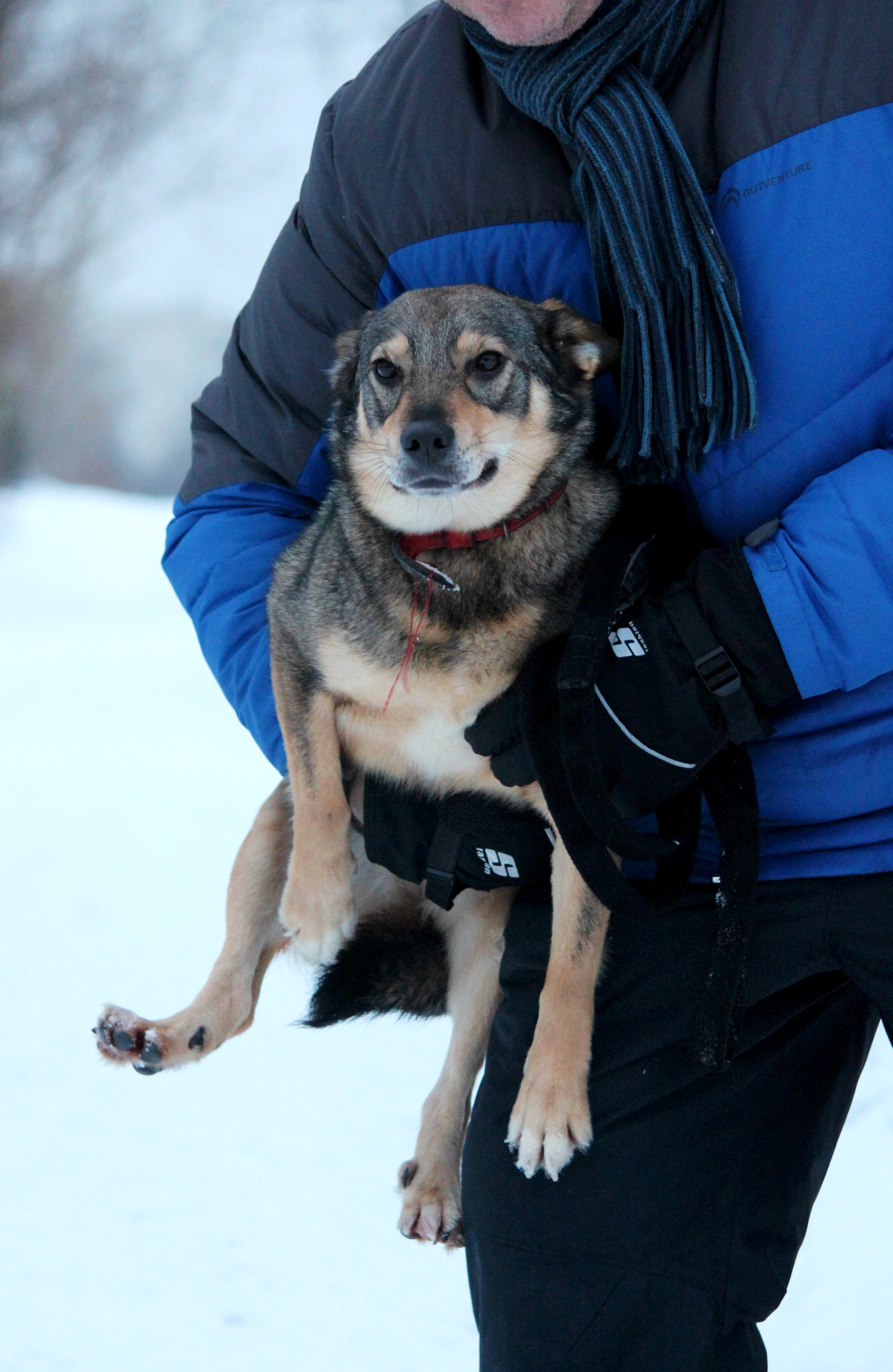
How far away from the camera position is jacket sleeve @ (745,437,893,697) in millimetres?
→ 1222

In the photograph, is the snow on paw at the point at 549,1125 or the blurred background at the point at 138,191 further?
the blurred background at the point at 138,191

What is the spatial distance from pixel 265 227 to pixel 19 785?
80.1 inches

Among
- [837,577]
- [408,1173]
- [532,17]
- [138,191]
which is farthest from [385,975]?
[138,191]

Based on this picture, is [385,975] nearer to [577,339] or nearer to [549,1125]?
[549,1125]

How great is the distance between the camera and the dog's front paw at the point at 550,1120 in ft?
4.46

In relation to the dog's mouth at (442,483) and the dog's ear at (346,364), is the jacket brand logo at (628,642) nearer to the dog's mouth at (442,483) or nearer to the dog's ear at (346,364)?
the dog's mouth at (442,483)

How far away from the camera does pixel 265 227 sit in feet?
12.5

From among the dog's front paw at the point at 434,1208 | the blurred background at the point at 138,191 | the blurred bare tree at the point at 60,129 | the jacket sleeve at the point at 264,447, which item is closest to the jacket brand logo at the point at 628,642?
the jacket sleeve at the point at 264,447

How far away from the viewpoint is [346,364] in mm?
1582

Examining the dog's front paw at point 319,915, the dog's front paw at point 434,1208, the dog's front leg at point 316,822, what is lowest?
the dog's front paw at point 434,1208

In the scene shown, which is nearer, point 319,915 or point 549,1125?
point 549,1125

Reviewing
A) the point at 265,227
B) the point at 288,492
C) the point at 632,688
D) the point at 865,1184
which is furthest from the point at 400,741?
the point at 265,227

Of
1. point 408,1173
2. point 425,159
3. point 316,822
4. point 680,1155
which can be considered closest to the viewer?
point 680,1155

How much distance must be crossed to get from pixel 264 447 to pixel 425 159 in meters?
0.48
